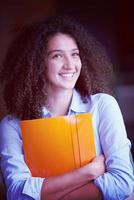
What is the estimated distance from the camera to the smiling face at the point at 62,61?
0.93m

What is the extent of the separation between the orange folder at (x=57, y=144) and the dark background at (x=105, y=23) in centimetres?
12

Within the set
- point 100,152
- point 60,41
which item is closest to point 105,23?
point 60,41

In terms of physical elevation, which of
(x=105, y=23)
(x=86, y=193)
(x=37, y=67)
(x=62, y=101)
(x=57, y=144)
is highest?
(x=105, y=23)

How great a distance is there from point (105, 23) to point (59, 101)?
0.29 meters

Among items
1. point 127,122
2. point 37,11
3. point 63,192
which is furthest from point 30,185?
point 37,11

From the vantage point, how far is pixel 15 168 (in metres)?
0.88

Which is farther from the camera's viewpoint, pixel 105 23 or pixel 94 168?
pixel 105 23

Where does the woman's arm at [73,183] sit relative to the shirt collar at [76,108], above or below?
below

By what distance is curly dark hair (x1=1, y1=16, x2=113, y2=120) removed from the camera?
0.93m

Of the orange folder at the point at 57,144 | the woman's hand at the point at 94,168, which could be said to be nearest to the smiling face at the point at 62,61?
the orange folder at the point at 57,144

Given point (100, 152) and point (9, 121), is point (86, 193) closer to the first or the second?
point (100, 152)

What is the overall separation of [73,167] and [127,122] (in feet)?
0.68

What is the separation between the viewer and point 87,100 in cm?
94

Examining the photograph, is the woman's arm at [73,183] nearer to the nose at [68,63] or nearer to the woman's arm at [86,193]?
the woman's arm at [86,193]
